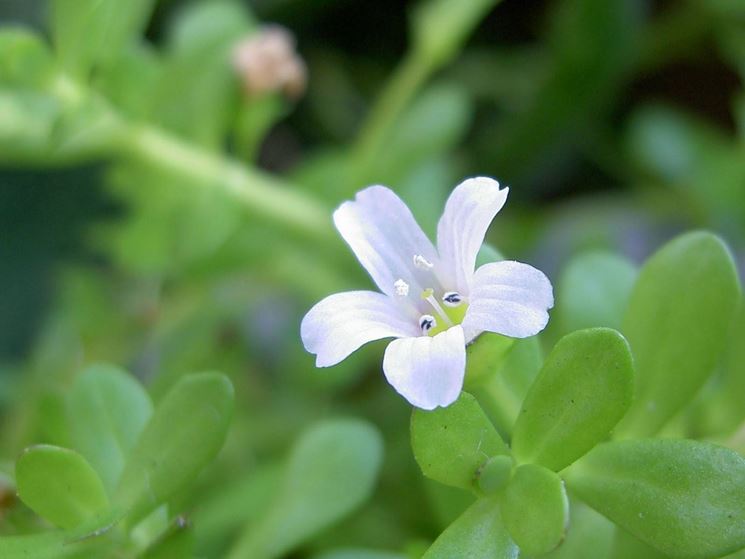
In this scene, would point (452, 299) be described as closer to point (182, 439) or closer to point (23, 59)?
point (182, 439)

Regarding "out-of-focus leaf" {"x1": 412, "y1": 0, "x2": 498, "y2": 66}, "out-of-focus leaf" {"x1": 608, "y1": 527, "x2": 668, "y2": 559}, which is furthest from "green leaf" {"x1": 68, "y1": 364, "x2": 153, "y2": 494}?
"out-of-focus leaf" {"x1": 412, "y1": 0, "x2": 498, "y2": 66}

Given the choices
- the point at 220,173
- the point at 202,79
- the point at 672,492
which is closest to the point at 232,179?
the point at 220,173

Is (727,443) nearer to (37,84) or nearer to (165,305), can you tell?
(37,84)

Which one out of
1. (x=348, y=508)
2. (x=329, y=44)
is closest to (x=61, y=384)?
(x=348, y=508)

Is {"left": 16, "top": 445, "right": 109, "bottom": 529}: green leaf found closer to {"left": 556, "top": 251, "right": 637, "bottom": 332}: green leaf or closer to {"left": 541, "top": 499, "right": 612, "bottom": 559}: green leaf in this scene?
{"left": 541, "top": 499, "right": 612, "bottom": 559}: green leaf

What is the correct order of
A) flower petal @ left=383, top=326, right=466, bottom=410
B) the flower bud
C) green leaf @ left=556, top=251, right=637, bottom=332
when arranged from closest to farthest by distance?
flower petal @ left=383, top=326, right=466, bottom=410, green leaf @ left=556, top=251, right=637, bottom=332, the flower bud
